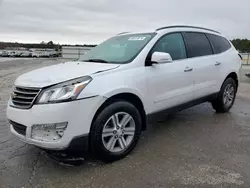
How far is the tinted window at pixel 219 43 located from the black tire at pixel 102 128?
2.67 m

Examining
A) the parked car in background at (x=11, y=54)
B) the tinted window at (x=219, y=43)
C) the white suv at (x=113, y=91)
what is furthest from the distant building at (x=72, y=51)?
the parked car in background at (x=11, y=54)

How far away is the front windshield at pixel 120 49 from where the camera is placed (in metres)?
3.76

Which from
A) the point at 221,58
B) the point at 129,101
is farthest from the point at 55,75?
the point at 221,58

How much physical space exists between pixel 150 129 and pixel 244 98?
4.15m

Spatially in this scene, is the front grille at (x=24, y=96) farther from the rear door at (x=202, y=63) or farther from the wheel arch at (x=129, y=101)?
the rear door at (x=202, y=63)

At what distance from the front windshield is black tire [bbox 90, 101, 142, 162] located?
67 centimetres

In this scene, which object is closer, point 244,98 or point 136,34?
point 136,34

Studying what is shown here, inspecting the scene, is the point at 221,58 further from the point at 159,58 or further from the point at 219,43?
the point at 159,58

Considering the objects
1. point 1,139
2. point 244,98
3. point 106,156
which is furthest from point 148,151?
point 244,98

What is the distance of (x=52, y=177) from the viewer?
2.96 metres

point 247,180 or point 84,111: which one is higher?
point 84,111

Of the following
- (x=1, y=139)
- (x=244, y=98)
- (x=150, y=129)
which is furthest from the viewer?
(x=244, y=98)

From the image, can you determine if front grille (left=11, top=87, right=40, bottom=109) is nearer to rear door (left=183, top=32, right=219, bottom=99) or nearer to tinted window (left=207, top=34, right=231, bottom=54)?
rear door (left=183, top=32, right=219, bottom=99)

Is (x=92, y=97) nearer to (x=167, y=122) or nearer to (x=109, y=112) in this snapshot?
(x=109, y=112)
